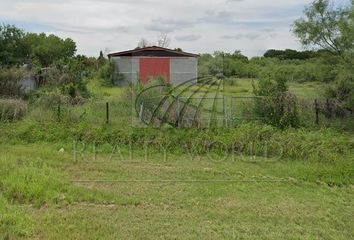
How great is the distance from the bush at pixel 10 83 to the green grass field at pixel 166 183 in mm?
5956

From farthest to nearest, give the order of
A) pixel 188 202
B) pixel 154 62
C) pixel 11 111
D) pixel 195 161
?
pixel 154 62 → pixel 11 111 → pixel 195 161 → pixel 188 202

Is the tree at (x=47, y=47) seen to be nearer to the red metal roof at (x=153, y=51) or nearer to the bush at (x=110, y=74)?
the red metal roof at (x=153, y=51)

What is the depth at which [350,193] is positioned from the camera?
6.54 metres

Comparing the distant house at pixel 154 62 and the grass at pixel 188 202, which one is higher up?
the distant house at pixel 154 62

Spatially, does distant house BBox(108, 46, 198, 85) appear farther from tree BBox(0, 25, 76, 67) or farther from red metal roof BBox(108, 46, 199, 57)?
tree BBox(0, 25, 76, 67)

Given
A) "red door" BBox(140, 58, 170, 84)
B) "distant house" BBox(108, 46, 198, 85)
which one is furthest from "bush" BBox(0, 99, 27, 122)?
"red door" BBox(140, 58, 170, 84)

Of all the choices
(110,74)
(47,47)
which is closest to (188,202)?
(110,74)

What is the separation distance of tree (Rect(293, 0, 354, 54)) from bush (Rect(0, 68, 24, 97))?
41.1ft

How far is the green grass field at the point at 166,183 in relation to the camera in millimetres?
4852

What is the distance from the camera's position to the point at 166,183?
23.2 feet

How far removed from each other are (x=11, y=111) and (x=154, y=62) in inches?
869

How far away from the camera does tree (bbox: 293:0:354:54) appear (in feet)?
52.4

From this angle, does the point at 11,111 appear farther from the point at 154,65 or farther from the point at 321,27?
the point at 154,65

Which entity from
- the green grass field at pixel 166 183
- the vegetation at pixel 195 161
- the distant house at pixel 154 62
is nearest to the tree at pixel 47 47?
the distant house at pixel 154 62
